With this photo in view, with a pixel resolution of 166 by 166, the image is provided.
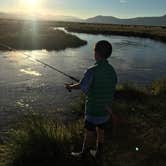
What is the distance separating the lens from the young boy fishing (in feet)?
18.8

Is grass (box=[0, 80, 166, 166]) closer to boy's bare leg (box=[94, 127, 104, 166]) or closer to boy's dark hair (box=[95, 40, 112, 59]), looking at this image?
boy's bare leg (box=[94, 127, 104, 166])

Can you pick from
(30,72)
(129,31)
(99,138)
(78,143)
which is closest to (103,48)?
(99,138)

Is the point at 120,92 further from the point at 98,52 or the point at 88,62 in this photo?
the point at 88,62

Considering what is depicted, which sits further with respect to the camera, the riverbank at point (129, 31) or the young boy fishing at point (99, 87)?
the riverbank at point (129, 31)

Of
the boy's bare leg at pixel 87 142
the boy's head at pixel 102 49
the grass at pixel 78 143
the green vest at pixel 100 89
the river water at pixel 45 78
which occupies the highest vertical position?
the boy's head at pixel 102 49

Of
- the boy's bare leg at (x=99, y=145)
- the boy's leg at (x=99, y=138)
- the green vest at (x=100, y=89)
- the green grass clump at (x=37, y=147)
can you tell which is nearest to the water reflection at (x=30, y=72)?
the green grass clump at (x=37, y=147)

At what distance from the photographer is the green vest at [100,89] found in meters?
5.77

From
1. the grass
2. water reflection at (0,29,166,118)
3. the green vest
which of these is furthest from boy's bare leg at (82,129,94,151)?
water reflection at (0,29,166,118)

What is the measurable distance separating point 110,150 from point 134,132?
1.41 meters

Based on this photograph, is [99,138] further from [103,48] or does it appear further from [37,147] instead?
[103,48]

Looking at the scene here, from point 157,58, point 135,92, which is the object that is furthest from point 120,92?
point 157,58

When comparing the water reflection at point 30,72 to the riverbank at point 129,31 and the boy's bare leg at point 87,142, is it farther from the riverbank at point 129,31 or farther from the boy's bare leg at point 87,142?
the riverbank at point 129,31

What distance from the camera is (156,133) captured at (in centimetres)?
880

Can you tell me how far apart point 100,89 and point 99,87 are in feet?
0.15
